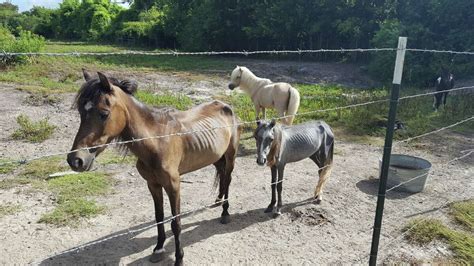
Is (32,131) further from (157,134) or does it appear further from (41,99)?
(157,134)

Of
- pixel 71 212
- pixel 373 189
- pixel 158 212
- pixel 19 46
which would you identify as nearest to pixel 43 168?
pixel 71 212

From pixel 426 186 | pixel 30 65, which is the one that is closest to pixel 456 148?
pixel 426 186

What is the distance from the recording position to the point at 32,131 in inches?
288

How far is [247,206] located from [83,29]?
4306cm

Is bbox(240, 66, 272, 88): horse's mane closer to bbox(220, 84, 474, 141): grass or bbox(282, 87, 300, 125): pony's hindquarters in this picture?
bbox(282, 87, 300, 125): pony's hindquarters

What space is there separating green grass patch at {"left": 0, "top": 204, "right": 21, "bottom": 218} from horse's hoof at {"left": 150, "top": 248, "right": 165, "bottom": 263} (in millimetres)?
2130

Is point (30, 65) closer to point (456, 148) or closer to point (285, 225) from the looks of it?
point (285, 225)

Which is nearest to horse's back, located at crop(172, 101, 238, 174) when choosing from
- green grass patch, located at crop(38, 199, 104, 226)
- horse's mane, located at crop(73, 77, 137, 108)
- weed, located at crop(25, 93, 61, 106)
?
horse's mane, located at crop(73, 77, 137, 108)

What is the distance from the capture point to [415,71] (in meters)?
15.5

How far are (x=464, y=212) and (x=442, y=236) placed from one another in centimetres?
84

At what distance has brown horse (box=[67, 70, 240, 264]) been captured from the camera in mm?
2453

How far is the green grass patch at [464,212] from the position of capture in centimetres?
435

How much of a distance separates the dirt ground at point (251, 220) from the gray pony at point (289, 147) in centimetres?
42

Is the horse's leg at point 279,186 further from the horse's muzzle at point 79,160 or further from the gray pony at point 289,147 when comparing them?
the horse's muzzle at point 79,160
